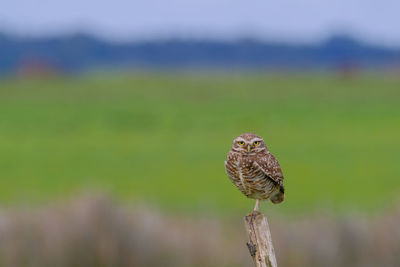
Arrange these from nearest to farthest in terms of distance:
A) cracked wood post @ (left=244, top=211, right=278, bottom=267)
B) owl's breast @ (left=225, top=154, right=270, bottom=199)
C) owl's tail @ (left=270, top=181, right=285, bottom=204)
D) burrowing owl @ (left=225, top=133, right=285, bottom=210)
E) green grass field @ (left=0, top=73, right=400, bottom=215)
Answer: cracked wood post @ (left=244, top=211, right=278, bottom=267) < burrowing owl @ (left=225, top=133, right=285, bottom=210) < owl's breast @ (left=225, top=154, right=270, bottom=199) < owl's tail @ (left=270, top=181, right=285, bottom=204) < green grass field @ (left=0, top=73, right=400, bottom=215)

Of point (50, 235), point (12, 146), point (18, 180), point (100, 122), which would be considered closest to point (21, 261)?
point (50, 235)

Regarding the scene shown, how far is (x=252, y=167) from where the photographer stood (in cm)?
483

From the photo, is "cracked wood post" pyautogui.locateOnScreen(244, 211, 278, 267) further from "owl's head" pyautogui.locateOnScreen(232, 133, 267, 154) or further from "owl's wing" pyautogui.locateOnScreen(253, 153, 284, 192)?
"owl's head" pyautogui.locateOnScreen(232, 133, 267, 154)

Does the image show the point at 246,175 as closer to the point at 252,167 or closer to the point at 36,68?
the point at 252,167

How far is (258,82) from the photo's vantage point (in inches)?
3061

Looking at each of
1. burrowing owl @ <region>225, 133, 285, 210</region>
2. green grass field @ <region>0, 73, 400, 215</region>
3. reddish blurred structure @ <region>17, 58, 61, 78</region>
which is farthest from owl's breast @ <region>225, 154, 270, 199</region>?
reddish blurred structure @ <region>17, 58, 61, 78</region>

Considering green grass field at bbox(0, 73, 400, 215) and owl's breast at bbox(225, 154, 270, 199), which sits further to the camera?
green grass field at bbox(0, 73, 400, 215)

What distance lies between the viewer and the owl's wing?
15.9 feet

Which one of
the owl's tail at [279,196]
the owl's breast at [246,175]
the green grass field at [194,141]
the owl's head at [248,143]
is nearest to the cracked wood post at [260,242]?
the owl's breast at [246,175]

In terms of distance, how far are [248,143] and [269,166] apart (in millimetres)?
367

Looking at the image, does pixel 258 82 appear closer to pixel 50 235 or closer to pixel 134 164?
pixel 134 164

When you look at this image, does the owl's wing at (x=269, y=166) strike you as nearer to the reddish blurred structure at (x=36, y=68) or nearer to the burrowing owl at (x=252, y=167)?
the burrowing owl at (x=252, y=167)

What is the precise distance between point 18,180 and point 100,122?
19.4 m

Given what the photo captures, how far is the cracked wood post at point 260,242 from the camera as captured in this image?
4.42m
